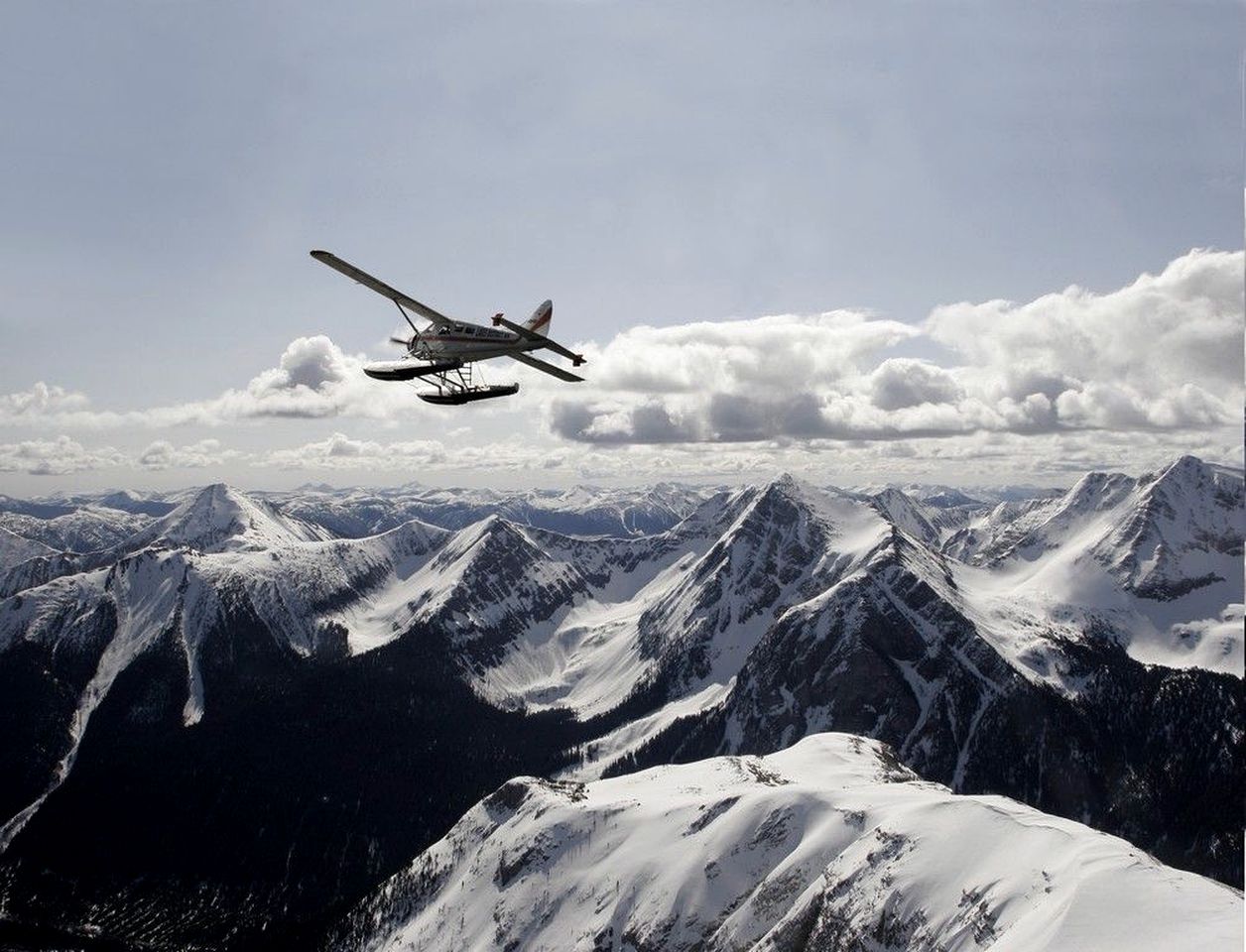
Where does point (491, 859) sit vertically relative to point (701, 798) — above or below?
below

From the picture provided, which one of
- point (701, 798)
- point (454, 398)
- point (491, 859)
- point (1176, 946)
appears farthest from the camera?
point (491, 859)

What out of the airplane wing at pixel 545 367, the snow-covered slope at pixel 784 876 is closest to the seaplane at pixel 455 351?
the airplane wing at pixel 545 367

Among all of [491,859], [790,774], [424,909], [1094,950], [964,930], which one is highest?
[1094,950]

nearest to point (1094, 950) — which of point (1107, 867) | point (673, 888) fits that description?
point (1107, 867)

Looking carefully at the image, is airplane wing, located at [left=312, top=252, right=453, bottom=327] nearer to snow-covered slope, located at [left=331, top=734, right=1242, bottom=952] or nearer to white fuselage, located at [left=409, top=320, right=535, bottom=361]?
white fuselage, located at [left=409, top=320, right=535, bottom=361]

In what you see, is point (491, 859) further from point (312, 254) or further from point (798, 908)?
point (312, 254)

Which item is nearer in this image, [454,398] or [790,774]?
[454,398]

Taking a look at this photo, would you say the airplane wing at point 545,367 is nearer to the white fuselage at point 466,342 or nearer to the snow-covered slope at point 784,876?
the white fuselage at point 466,342
